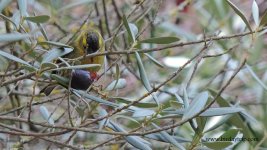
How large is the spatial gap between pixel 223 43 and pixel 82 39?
2.93ft

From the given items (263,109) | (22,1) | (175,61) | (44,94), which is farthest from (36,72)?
(175,61)

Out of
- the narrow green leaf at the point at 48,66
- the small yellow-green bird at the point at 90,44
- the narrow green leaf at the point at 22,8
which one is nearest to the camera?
the narrow green leaf at the point at 48,66

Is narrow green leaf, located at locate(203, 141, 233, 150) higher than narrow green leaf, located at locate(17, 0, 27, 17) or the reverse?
the reverse

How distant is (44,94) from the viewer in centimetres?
155

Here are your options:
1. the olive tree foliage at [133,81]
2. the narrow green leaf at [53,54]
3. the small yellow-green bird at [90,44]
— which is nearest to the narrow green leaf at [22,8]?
the olive tree foliage at [133,81]

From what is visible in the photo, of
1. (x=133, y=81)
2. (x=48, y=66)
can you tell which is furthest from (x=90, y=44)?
(x=133, y=81)

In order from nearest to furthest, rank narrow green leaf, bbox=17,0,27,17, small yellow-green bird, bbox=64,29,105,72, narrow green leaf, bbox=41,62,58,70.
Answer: narrow green leaf, bbox=41,62,58,70 < narrow green leaf, bbox=17,0,27,17 < small yellow-green bird, bbox=64,29,105,72

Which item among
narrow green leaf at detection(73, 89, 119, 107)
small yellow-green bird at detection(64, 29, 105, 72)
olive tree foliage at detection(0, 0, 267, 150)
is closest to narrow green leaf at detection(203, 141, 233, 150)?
olive tree foliage at detection(0, 0, 267, 150)

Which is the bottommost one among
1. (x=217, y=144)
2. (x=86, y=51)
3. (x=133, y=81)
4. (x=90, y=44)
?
(x=217, y=144)

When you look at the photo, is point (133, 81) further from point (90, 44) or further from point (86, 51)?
point (86, 51)

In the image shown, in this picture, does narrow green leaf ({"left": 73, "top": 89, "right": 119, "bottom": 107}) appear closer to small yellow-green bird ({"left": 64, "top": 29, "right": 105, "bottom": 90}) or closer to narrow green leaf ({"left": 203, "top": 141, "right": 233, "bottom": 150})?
small yellow-green bird ({"left": 64, "top": 29, "right": 105, "bottom": 90})

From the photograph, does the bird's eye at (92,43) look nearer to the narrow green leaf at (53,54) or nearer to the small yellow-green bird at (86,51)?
the small yellow-green bird at (86,51)

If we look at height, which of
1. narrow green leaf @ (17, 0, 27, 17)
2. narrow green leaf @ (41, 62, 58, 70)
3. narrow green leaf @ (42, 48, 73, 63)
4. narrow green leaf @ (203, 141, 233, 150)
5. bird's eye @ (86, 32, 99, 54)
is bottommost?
narrow green leaf @ (203, 141, 233, 150)

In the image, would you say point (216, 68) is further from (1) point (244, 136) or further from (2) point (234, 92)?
(1) point (244, 136)
